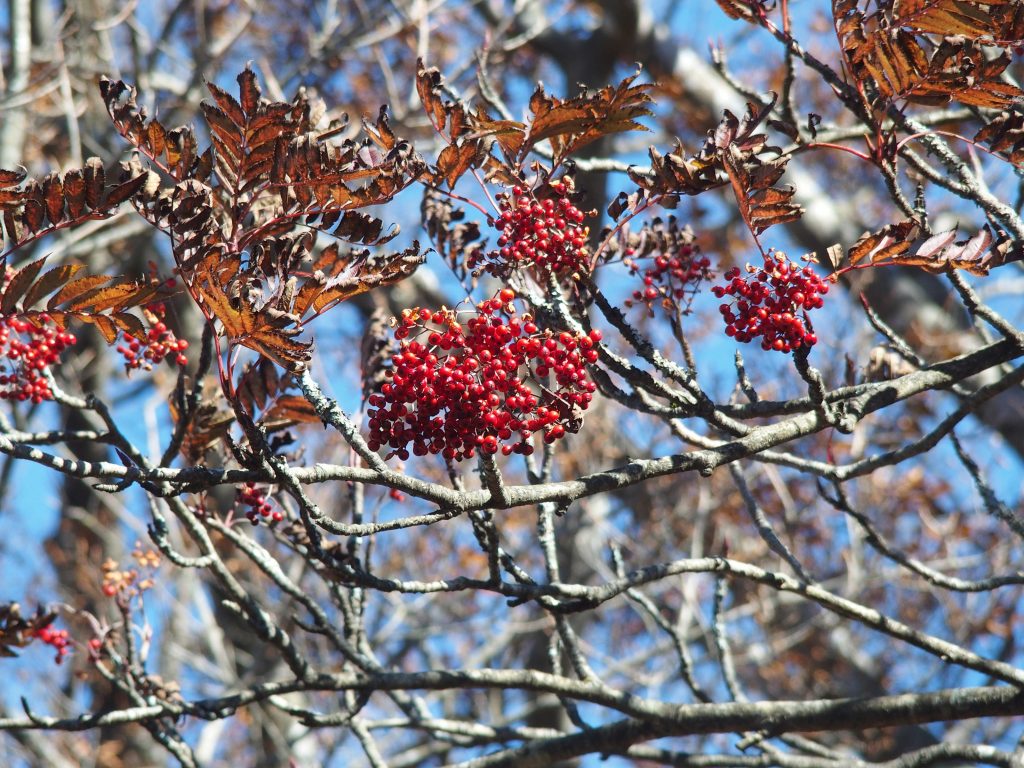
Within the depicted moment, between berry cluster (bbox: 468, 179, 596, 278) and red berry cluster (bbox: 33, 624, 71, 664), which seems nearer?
berry cluster (bbox: 468, 179, 596, 278)

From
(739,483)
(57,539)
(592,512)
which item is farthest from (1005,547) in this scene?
(57,539)

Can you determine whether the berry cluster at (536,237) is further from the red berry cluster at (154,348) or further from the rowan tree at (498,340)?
the red berry cluster at (154,348)

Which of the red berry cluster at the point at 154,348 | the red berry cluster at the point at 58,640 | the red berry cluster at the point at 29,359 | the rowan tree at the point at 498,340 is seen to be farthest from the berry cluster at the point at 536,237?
the red berry cluster at the point at 58,640

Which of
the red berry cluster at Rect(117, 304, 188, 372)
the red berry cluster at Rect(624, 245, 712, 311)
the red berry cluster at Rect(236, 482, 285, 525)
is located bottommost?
the red berry cluster at Rect(236, 482, 285, 525)

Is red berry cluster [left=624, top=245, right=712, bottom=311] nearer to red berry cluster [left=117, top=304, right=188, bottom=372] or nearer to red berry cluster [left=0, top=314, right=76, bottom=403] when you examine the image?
red berry cluster [left=117, top=304, right=188, bottom=372]

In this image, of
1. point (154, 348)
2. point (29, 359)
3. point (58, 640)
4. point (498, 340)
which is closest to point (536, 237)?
point (498, 340)

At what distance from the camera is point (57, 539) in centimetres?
1018

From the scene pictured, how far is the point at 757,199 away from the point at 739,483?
1228 mm

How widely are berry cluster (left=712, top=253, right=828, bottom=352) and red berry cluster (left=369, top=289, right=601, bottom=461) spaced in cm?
32

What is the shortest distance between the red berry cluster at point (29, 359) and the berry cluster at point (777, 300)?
5.35ft

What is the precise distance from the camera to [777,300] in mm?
1886

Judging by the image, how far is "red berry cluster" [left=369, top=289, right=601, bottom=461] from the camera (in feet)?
5.58

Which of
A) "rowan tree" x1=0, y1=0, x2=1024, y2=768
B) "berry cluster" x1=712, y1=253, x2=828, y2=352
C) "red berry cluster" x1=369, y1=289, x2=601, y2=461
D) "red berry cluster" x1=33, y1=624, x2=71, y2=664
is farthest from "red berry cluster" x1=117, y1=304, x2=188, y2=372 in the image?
"berry cluster" x1=712, y1=253, x2=828, y2=352

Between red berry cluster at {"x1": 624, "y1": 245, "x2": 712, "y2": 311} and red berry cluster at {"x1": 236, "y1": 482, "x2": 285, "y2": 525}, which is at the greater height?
red berry cluster at {"x1": 624, "y1": 245, "x2": 712, "y2": 311}
